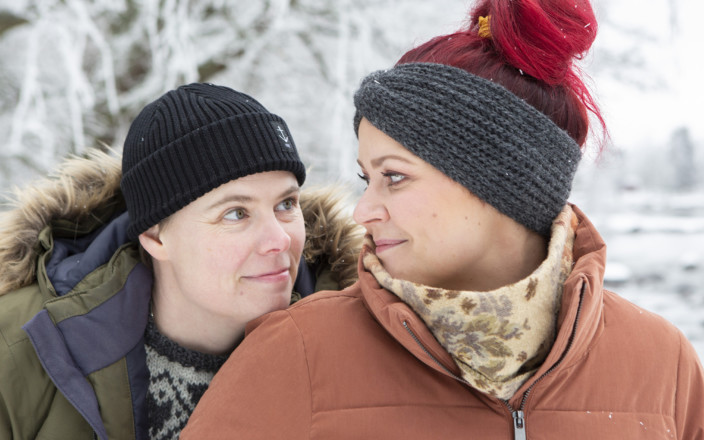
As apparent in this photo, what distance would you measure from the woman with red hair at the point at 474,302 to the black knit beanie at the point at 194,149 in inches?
16.8

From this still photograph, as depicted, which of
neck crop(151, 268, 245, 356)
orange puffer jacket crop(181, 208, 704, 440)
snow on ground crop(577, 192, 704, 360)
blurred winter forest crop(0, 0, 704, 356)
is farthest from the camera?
snow on ground crop(577, 192, 704, 360)

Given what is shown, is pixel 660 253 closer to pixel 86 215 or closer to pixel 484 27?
pixel 484 27

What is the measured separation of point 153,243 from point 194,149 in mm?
348

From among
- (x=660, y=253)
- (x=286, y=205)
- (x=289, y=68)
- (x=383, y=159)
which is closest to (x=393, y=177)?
(x=383, y=159)

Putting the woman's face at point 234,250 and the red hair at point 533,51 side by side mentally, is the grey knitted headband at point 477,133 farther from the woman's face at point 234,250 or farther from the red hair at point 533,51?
the woman's face at point 234,250

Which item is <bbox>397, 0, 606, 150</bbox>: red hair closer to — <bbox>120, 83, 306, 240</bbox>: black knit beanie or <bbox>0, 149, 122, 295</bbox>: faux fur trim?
<bbox>120, 83, 306, 240</bbox>: black knit beanie

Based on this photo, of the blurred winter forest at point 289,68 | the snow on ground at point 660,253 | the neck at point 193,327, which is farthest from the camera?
the snow on ground at point 660,253

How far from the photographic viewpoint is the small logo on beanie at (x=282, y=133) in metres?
2.09

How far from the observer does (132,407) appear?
191 cm

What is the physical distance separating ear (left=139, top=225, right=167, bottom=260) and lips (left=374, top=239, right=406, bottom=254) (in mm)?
752

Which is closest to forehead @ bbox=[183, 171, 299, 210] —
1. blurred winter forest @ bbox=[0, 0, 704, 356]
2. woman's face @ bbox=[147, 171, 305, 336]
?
woman's face @ bbox=[147, 171, 305, 336]

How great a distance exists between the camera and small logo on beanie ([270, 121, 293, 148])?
2090 mm

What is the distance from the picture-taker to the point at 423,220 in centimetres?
160

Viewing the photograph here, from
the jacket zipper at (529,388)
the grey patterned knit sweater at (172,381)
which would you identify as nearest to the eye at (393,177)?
the jacket zipper at (529,388)
